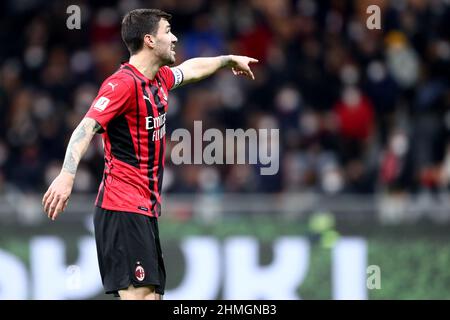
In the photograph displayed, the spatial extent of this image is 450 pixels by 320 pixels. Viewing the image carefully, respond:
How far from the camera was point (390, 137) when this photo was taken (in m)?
12.9

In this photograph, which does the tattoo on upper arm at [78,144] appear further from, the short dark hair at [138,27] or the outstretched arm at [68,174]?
the short dark hair at [138,27]

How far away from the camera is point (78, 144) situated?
668 centimetres

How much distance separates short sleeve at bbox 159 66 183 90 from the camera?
24.6 ft

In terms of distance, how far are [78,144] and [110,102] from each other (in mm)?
354

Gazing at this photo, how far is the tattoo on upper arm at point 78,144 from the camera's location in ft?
21.6

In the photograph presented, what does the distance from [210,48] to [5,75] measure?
2.34m

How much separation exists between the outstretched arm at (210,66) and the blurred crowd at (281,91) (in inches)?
180

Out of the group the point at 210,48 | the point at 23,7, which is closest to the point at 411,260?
the point at 210,48

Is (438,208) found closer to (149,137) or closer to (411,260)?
(411,260)

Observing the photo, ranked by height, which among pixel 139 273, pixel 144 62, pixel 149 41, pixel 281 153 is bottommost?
pixel 139 273

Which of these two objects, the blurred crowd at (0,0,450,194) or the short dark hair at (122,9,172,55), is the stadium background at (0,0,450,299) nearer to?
the blurred crowd at (0,0,450,194)
